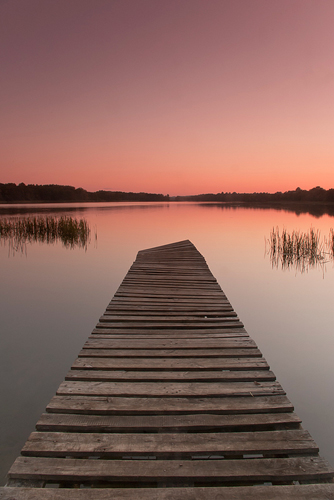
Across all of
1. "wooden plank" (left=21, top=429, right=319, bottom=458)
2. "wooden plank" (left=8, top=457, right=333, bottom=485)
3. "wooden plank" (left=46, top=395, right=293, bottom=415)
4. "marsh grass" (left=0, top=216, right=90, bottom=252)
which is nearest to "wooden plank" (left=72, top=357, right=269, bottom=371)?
"wooden plank" (left=46, top=395, right=293, bottom=415)

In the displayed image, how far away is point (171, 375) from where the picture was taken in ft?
6.43

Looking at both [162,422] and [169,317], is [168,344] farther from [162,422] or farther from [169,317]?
[162,422]

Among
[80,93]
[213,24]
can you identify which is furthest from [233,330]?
[80,93]

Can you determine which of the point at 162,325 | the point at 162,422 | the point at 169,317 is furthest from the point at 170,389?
the point at 169,317

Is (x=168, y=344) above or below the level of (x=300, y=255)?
above

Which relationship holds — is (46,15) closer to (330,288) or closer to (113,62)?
(113,62)

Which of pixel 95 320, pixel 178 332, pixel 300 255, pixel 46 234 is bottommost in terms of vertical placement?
pixel 95 320

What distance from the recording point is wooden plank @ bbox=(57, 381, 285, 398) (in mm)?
1745

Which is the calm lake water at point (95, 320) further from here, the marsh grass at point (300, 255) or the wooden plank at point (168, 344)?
the wooden plank at point (168, 344)

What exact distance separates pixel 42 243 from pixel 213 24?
11070 millimetres

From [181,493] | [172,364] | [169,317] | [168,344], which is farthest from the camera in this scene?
[169,317]

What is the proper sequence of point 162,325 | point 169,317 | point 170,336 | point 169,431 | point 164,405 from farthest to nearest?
point 169,317, point 162,325, point 170,336, point 164,405, point 169,431

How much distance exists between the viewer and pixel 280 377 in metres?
2.87

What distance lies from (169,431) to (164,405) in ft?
0.57
